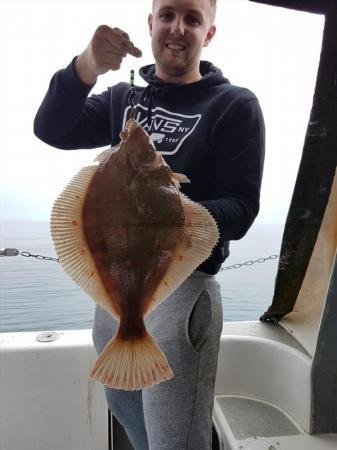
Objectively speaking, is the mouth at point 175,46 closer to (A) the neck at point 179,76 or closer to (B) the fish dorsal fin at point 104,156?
(A) the neck at point 179,76

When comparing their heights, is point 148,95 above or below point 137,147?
above

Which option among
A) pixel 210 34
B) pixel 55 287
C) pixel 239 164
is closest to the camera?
pixel 239 164

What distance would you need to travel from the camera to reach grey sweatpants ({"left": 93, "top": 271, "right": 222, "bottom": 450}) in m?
1.39

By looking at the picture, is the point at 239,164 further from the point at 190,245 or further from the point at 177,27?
the point at 177,27

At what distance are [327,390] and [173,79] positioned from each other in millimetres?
1742

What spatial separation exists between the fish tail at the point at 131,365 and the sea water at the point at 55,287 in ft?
6.59

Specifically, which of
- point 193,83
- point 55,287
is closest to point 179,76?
point 193,83

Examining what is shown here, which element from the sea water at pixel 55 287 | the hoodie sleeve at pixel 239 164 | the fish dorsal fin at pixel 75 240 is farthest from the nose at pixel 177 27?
the sea water at pixel 55 287

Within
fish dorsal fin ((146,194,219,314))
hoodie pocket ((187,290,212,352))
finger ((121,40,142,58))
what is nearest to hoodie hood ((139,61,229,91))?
finger ((121,40,142,58))

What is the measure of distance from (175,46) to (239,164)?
50 centimetres

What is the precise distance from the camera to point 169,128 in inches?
61.7

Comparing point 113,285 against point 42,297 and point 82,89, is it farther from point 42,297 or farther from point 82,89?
point 42,297

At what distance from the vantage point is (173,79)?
1.68 metres

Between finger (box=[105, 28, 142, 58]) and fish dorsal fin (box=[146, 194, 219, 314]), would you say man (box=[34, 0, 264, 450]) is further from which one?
fish dorsal fin (box=[146, 194, 219, 314])
